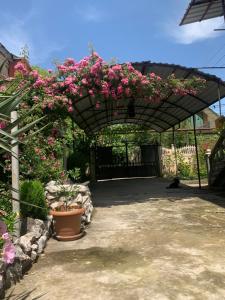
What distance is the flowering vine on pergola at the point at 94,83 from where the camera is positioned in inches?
344

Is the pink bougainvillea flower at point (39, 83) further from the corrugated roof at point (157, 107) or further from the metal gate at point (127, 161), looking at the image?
the metal gate at point (127, 161)

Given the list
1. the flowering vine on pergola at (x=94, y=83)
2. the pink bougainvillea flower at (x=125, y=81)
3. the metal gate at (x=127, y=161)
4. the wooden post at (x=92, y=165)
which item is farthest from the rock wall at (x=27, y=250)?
the metal gate at (x=127, y=161)

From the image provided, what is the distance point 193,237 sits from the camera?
6195mm

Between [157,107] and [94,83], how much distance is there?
5.47 metres

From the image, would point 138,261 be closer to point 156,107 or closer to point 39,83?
point 39,83

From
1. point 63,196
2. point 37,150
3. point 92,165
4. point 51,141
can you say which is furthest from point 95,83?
point 92,165

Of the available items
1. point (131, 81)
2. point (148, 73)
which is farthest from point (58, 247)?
point (148, 73)

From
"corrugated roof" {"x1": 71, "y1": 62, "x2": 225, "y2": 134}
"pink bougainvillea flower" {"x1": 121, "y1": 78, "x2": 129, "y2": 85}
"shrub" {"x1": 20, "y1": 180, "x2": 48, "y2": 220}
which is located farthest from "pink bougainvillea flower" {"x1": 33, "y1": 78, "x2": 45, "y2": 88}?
"shrub" {"x1": 20, "y1": 180, "x2": 48, "y2": 220}

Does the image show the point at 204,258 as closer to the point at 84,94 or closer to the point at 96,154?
the point at 84,94

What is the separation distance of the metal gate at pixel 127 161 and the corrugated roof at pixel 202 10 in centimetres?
890

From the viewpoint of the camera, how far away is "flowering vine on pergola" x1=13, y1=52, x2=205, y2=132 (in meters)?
8.73

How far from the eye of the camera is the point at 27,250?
493 centimetres

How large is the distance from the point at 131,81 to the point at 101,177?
34.9ft

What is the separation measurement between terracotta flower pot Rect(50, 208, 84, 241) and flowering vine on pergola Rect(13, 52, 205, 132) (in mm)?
2874
